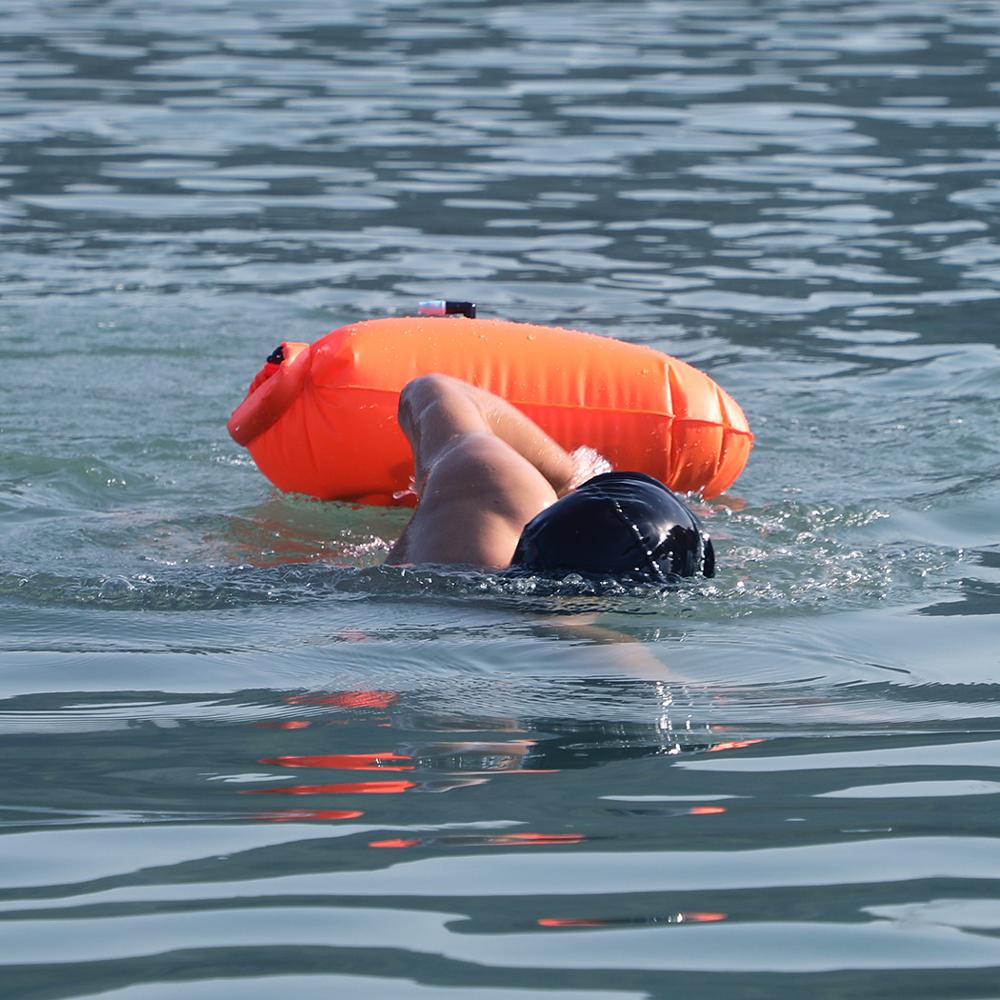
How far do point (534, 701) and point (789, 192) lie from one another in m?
7.47

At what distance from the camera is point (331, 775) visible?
3.26 metres

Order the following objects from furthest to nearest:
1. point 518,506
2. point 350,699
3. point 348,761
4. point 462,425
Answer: point 462,425 → point 518,506 → point 350,699 → point 348,761

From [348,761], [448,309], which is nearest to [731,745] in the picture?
[348,761]

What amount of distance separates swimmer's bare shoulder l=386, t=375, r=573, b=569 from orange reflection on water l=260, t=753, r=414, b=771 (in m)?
1.03

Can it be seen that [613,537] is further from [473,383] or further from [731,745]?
[473,383]

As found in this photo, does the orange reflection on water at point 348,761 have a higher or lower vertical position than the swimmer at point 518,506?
lower

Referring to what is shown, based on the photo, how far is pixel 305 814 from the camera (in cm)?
307

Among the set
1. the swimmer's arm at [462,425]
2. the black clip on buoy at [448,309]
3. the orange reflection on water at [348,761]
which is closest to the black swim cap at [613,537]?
the swimmer's arm at [462,425]

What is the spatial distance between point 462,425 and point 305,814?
1837mm

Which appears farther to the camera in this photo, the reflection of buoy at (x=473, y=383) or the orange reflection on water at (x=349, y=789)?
the reflection of buoy at (x=473, y=383)

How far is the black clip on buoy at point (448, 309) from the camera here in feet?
19.0

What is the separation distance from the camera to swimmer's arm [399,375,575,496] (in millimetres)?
4738

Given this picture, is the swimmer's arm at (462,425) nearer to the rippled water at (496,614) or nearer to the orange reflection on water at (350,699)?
the rippled water at (496,614)

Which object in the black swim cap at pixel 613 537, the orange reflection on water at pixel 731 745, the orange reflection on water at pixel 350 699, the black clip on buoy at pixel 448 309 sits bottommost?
the orange reflection on water at pixel 731 745
